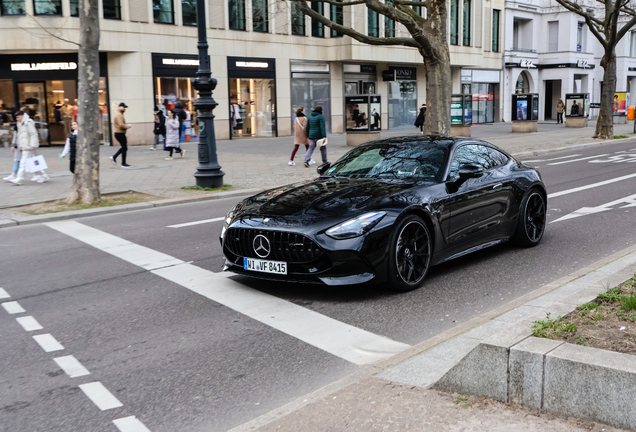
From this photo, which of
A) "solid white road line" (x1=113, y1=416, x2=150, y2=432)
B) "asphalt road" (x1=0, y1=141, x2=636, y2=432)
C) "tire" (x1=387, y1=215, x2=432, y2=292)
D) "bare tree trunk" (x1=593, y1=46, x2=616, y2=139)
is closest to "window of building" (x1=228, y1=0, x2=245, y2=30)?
"bare tree trunk" (x1=593, y1=46, x2=616, y2=139)

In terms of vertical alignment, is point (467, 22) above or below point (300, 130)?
above

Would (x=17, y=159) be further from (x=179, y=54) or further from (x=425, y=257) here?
(x=179, y=54)

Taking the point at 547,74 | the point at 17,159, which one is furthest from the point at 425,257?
the point at 547,74

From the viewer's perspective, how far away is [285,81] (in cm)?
3353

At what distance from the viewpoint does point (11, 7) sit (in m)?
25.2

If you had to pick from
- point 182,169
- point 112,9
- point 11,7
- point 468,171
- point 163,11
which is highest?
point 163,11

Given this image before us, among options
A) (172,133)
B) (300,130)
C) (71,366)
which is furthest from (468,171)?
(172,133)

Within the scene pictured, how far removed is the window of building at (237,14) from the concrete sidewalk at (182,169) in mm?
5715

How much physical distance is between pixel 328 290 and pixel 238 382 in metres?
2.21

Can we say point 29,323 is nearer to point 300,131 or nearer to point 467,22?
point 300,131

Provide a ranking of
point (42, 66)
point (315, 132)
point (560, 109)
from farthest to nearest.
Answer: point (560, 109), point (42, 66), point (315, 132)

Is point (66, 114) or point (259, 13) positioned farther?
point (259, 13)

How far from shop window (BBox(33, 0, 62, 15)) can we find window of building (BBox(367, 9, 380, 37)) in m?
17.1

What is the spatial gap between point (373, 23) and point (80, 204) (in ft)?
91.3
